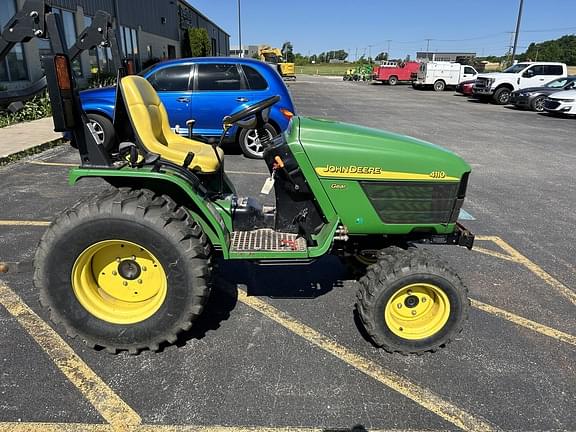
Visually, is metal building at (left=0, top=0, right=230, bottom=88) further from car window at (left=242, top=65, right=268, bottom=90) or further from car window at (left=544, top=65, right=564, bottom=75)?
car window at (left=544, top=65, right=564, bottom=75)

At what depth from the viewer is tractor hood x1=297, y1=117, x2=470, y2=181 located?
2.64 metres

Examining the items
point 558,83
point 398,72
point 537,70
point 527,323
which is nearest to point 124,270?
point 527,323

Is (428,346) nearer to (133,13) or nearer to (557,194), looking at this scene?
(557,194)

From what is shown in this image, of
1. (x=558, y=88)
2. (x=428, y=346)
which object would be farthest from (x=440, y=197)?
(x=558, y=88)

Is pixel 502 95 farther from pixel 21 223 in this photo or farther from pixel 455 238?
pixel 21 223

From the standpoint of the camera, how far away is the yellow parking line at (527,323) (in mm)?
2939

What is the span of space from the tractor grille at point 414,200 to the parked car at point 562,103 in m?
15.6

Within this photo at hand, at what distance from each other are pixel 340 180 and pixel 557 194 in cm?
509

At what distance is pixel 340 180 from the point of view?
266cm

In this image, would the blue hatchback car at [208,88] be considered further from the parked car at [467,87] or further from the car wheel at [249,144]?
the parked car at [467,87]

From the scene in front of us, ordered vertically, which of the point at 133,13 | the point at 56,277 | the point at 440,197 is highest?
the point at 133,13

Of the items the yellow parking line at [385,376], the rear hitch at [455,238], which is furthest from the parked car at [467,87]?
the yellow parking line at [385,376]

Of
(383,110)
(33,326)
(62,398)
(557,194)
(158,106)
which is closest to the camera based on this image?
(62,398)

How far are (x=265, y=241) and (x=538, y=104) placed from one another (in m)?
18.6
